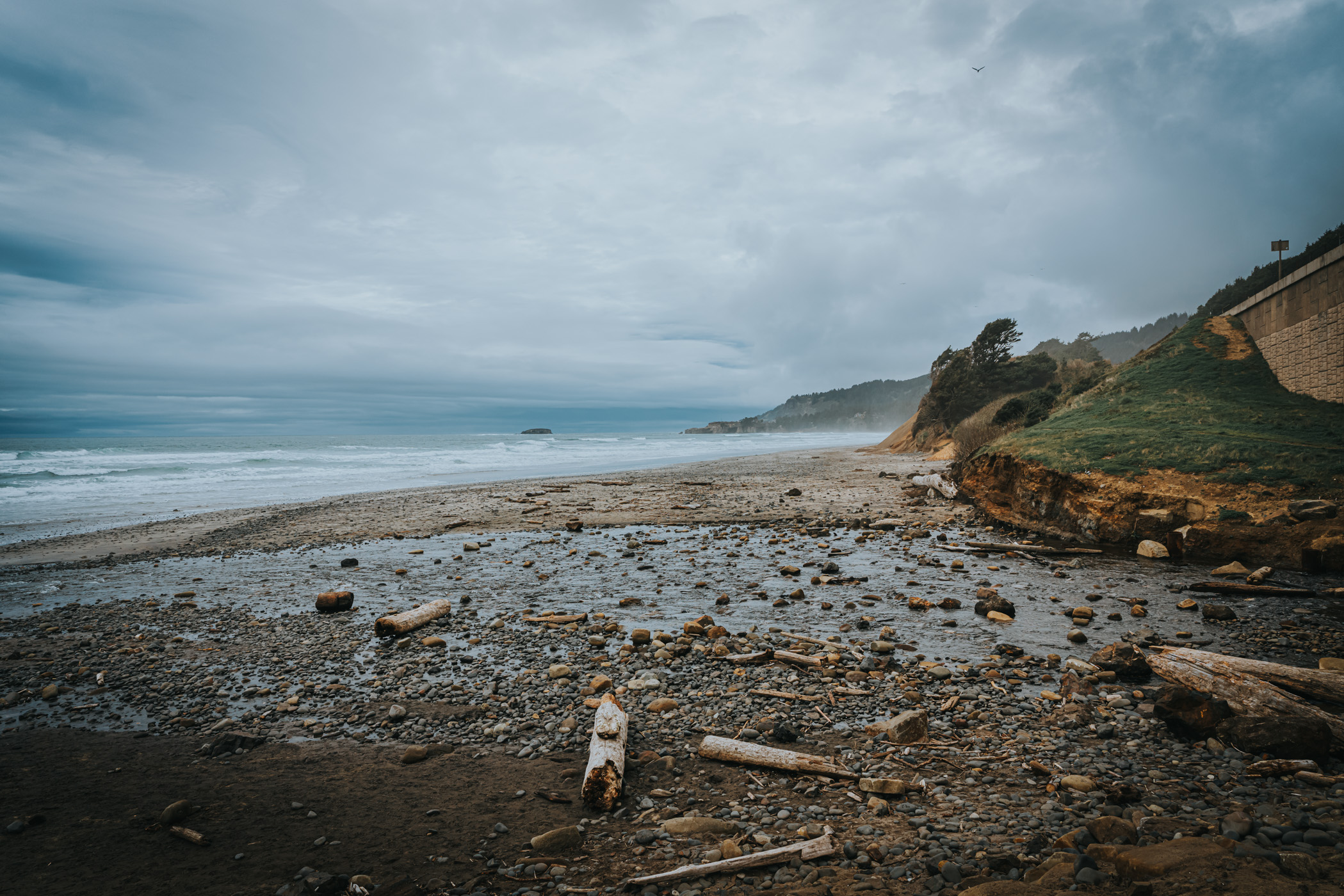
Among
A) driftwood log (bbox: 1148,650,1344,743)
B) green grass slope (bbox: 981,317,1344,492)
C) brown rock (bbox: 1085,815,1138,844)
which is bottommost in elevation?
brown rock (bbox: 1085,815,1138,844)

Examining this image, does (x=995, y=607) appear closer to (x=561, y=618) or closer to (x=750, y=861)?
(x=750, y=861)

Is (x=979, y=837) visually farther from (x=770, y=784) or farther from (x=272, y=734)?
(x=272, y=734)

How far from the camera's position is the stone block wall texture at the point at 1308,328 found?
15.6m

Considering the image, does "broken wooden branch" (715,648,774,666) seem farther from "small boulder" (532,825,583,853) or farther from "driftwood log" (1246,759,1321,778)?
"driftwood log" (1246,759,1321,778)

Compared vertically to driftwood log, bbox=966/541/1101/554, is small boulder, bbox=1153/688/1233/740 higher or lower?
higher

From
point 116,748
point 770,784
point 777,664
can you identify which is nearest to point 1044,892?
point 770,784

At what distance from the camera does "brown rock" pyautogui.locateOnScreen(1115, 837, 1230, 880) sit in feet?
8.58

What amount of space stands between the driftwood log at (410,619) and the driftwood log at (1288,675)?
28.6ft

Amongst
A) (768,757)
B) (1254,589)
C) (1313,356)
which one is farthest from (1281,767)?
(1313,356)

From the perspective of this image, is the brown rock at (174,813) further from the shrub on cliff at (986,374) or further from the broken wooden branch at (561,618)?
the shrub on cliff at (986,374)

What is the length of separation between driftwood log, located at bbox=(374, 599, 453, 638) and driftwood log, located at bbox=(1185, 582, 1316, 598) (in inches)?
448

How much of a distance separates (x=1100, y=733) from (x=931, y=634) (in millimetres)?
2522

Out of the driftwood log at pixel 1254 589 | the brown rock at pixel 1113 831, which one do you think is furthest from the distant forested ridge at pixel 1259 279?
the brown rock at pixel 1113 831

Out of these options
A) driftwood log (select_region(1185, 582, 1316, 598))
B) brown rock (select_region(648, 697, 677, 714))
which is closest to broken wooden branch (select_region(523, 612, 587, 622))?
brown rock (select_region(648, 697, 677, 714))
